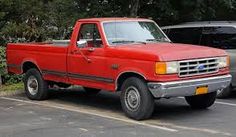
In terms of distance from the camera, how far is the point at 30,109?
36.6 ft

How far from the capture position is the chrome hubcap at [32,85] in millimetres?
12445

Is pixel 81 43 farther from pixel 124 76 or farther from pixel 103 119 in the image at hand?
pixel 103 119

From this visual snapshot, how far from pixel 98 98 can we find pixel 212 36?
3029 millimetres

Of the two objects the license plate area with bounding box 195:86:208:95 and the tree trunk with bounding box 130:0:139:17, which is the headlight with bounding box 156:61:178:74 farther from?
the tree trunk with bounding box 130:0:139:17

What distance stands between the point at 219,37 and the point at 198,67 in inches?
113

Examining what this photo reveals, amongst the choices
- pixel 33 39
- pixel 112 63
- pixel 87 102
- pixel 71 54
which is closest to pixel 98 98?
pixel 87 102

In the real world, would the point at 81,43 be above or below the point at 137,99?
above

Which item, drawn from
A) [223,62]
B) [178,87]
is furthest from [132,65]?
[223,62]

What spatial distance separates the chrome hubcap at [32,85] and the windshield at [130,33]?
263cm

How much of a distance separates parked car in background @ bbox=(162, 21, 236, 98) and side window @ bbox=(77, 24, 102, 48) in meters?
2.82

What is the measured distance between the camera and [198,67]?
968 cm

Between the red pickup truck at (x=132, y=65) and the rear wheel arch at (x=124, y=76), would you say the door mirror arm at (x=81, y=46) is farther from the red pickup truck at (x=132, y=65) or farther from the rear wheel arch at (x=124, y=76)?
the rear wheel arch at (x=124, y=76)

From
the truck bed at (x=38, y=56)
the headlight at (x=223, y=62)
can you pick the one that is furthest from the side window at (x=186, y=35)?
the truck bed at (x=38, y=56)

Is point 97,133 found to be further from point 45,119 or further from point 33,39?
point 33,39
